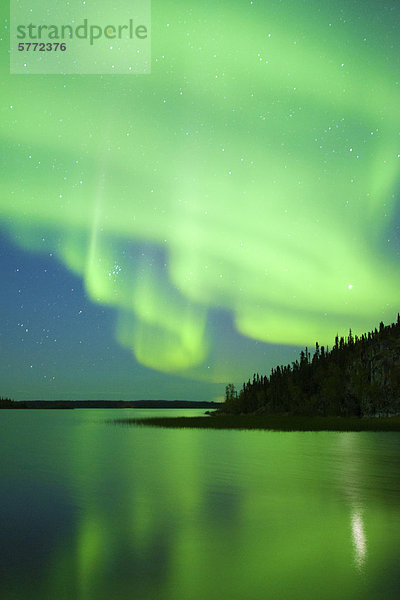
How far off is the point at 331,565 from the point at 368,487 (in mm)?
18829

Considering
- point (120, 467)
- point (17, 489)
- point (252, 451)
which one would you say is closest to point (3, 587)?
point (17, 489)

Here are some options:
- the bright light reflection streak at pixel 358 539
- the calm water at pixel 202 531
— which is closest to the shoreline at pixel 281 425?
the calm water at pixel 202 531

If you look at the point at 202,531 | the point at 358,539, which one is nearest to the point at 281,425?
the point at 202,531

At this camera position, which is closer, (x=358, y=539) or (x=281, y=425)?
(x=358, y=539)

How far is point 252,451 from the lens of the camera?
205 ft

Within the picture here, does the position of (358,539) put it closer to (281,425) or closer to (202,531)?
(202,531)

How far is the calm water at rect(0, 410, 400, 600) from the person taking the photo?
623 inches

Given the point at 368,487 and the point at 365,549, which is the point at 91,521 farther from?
the point at 368,487

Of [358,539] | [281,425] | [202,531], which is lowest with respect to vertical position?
[281,425]

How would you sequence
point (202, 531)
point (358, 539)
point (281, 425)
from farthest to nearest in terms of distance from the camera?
point (281, 425)
point (202, 531)
point (358, 539)

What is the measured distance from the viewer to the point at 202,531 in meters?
23.4

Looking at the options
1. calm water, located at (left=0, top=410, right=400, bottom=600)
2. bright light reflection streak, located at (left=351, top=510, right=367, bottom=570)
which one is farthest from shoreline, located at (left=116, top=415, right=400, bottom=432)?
bright light reflection streak, located at (left=351, top=510, right=367, bottom=570)

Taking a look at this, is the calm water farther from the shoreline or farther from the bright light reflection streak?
the shoreline

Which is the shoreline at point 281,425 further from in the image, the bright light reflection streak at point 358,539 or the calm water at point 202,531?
the bright light reflection streak at point 358,539
